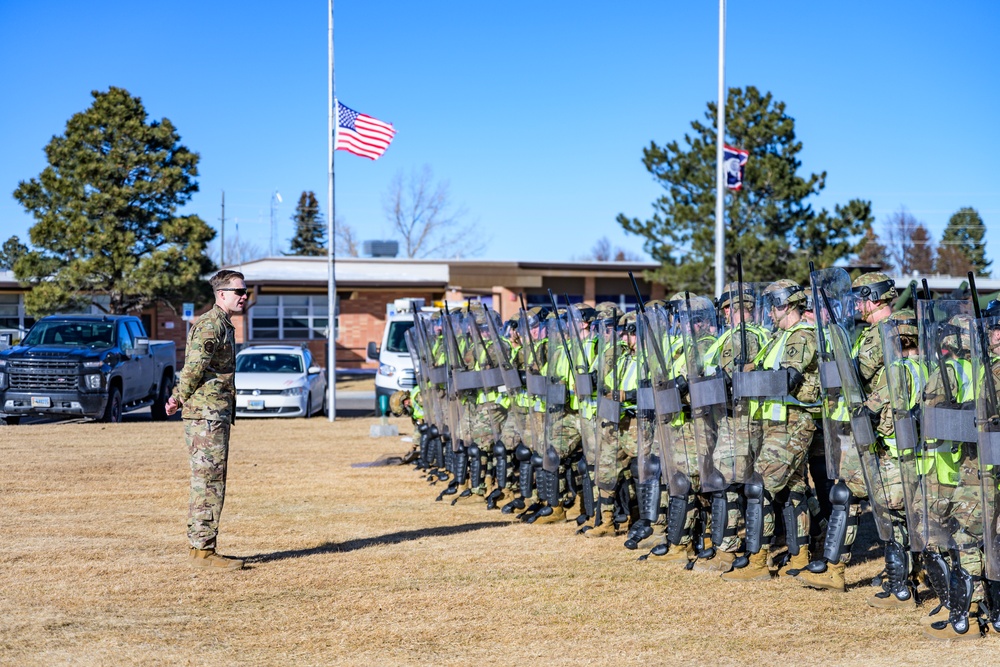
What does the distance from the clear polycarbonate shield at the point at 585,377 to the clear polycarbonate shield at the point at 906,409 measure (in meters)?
3.16

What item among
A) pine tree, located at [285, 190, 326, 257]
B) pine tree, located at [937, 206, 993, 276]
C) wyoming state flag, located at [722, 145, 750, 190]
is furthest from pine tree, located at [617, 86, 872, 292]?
pine tree, located at [285, 190, 326, 257]

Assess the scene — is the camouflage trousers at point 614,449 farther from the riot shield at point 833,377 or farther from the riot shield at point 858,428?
the riot shield at point 858,428

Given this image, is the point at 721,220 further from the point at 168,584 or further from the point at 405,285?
the point at 405,285

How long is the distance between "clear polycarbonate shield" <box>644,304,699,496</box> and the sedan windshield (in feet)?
49.2

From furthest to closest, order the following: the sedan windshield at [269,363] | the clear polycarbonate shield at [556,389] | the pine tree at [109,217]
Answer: the pine tree at [109,217] < the sedan windshield at [269,363] < the clear polycarbonate shield at [556,389]

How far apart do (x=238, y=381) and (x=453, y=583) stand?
14.6m

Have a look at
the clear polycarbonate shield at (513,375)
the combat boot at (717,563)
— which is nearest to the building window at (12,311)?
the clear polycarbonate shield at (513,375)

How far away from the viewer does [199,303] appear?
35500mm

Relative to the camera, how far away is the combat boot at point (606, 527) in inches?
380

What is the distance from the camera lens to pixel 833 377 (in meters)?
7.38

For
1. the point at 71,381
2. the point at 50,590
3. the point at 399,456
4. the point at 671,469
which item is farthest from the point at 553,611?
the point at 71,381

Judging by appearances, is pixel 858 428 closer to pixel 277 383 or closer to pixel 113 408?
pixel 113 408

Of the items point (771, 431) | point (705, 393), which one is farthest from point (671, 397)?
point (771, 431)

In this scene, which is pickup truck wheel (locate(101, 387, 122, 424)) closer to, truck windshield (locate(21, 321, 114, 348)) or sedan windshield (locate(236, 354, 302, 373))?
truck windshield (locate(21, 321, 114, 348))
